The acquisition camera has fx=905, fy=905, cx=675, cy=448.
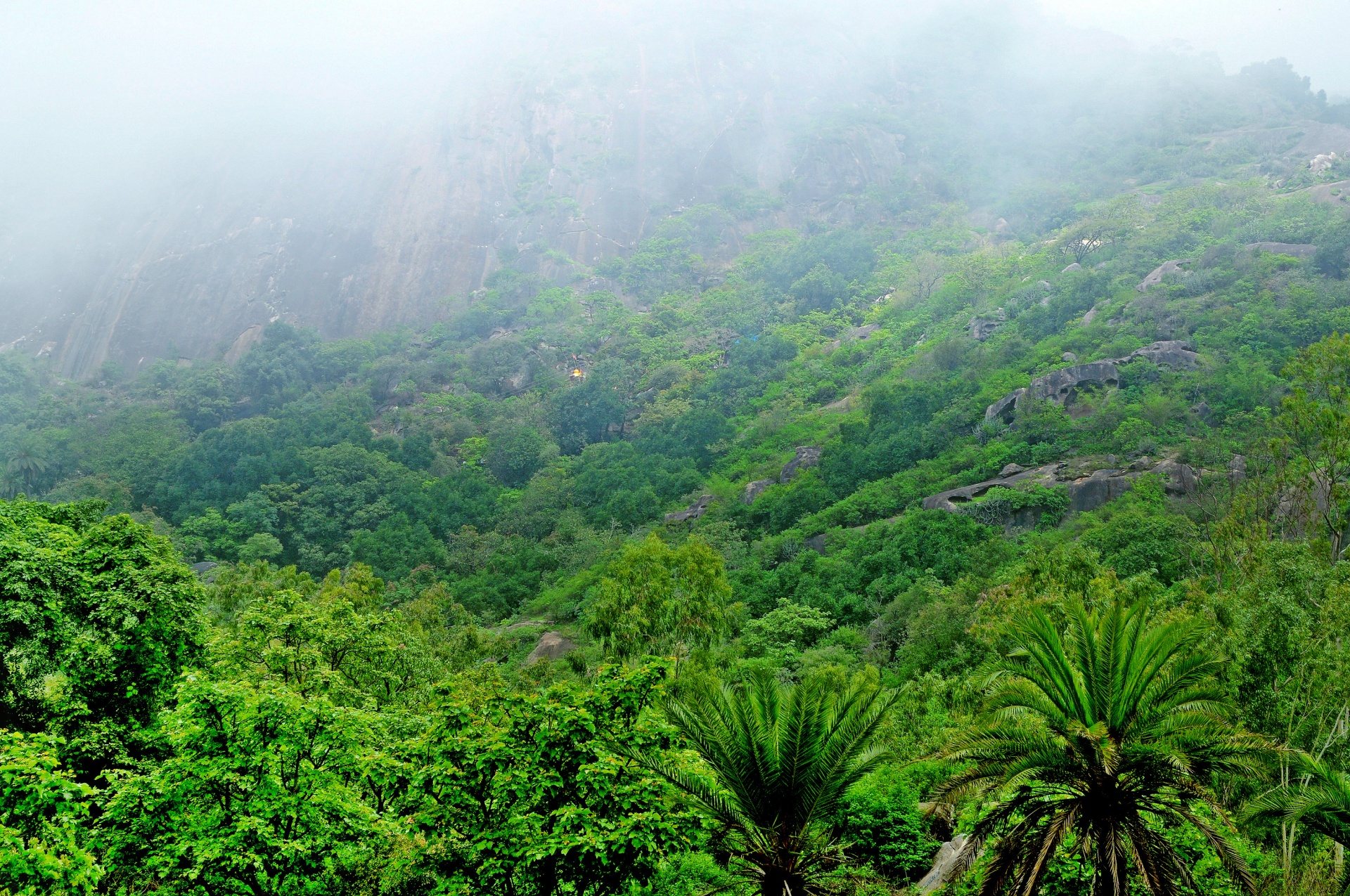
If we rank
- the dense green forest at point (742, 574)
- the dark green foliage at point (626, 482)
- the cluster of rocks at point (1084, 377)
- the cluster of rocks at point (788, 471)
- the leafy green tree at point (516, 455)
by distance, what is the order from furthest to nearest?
the leafy green tree at point (516, 455) → the dark green foliage at point (626, 482) → the cluster of rocks at point (788, 471) → the cluster of rocks at point (1084, 377) → the dense green forest at point (742, 574)

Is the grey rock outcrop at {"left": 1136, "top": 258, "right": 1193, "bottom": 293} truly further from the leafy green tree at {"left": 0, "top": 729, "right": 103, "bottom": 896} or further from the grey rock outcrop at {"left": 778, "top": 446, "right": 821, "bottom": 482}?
the leafy green tree at {"left": 0, "top": 729, "right": 103, "bottom": 896}

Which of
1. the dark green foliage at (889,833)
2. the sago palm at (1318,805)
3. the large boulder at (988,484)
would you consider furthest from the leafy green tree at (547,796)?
the large boulder at (988,484)

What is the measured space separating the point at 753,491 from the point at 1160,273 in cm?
3973

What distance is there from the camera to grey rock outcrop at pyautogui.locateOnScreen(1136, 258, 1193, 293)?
73.9 metres

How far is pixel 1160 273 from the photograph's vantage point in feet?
247

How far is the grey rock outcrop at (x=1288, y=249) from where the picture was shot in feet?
237

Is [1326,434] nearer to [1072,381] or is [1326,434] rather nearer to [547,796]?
[547,796]

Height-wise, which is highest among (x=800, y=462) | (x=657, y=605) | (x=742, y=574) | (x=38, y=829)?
(x=800, y=462)

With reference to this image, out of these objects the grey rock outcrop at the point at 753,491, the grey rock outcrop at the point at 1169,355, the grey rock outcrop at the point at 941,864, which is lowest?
the grey rock outcrop at the point at 941,864

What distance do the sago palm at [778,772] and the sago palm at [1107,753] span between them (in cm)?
172

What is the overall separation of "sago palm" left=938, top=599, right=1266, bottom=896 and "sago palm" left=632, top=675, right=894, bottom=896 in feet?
5.66

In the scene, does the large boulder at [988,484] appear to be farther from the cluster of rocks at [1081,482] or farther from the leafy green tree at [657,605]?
the leafy green tree at [657,605]

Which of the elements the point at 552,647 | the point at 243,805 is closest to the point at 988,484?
the point at 552,647

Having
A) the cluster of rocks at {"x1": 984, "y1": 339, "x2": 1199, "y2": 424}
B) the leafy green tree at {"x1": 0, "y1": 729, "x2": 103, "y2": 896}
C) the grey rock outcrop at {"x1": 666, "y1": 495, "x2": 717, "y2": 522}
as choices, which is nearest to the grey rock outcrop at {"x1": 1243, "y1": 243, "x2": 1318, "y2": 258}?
the cluster of rocks at {"x1": 984, "y1": 339, "x2": 1199, "y2": 424}
